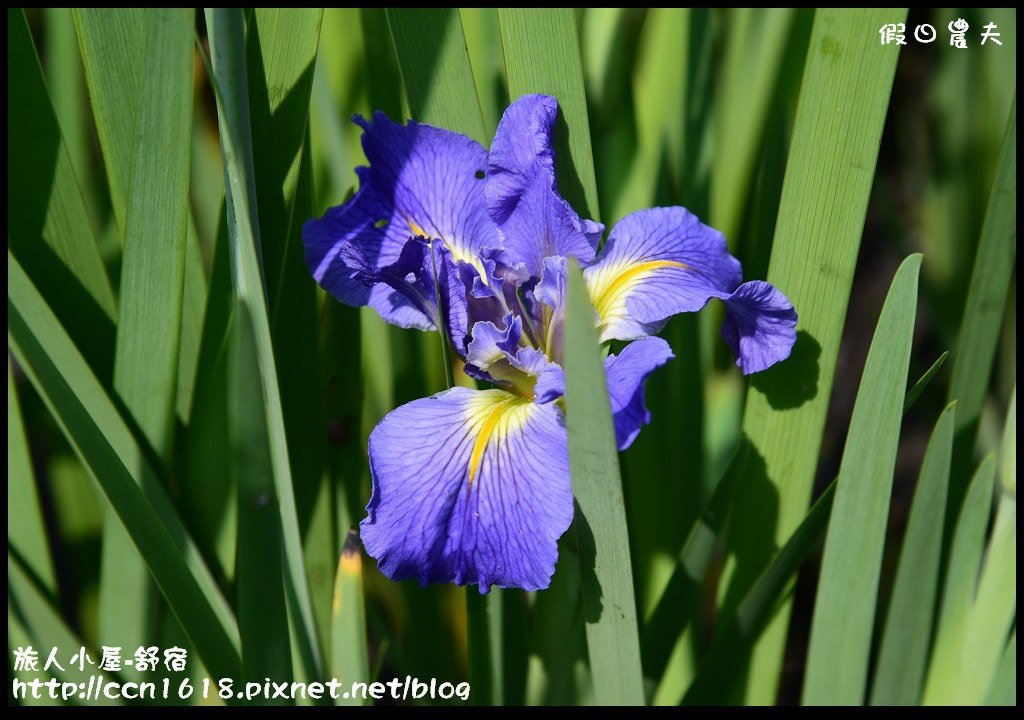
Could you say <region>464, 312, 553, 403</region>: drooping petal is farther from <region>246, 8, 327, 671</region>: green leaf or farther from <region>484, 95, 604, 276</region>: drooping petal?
<region>246, 8, 327, 671</region>: green leaf

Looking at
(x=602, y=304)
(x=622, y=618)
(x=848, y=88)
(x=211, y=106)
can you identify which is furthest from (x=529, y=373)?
(x=211, y=106)

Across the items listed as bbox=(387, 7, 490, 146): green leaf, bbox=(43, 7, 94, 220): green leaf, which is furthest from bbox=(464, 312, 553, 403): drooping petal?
bbox=(43, 7, 94, 220): green leaf

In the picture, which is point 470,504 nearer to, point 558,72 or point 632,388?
point 632,388

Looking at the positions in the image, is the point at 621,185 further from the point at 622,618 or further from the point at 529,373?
the point at 622,618

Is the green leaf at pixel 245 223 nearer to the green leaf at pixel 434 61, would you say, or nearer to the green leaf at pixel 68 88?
the green leaf at pixel 434 61

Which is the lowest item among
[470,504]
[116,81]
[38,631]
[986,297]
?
[38,631]

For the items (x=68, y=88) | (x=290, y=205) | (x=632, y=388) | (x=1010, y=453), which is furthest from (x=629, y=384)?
(x=68, y=88)

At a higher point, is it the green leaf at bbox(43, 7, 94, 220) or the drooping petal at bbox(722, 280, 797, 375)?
the green leaf at bbox(43, 7, 94, 220)
